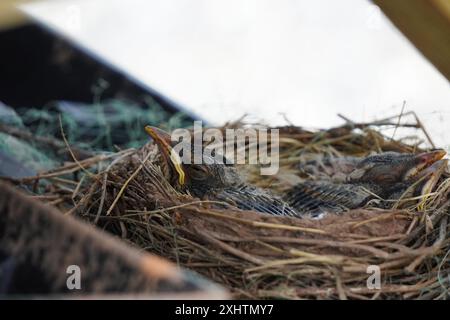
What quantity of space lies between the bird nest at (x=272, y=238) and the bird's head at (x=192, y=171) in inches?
1.8

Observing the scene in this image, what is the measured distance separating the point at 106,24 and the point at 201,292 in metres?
2.23

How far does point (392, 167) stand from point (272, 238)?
55 cm

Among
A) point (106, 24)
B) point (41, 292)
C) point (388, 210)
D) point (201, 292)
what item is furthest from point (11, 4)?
point (106, 24)

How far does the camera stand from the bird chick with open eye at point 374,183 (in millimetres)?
1984

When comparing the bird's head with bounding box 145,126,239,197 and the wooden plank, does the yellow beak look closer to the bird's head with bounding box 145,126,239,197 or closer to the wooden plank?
the bird's head with bounding box 145,126,239,197

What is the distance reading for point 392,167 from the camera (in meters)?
2.09

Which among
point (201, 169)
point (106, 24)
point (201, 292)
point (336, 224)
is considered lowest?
point (201, 292)

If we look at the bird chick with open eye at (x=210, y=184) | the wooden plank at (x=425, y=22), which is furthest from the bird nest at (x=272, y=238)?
the wooden plank at (x=425, y=22)

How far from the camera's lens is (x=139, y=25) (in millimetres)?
3301

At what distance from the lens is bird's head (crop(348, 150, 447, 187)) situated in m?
2.02

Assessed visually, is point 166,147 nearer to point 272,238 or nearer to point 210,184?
point 210,184

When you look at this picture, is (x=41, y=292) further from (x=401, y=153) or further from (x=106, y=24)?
(x=106, y=24)

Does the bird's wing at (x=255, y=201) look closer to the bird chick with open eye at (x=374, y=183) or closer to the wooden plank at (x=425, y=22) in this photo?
the bird chick with open eye at (x=374, y=183)

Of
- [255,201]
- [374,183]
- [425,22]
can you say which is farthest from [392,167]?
[425,22]
